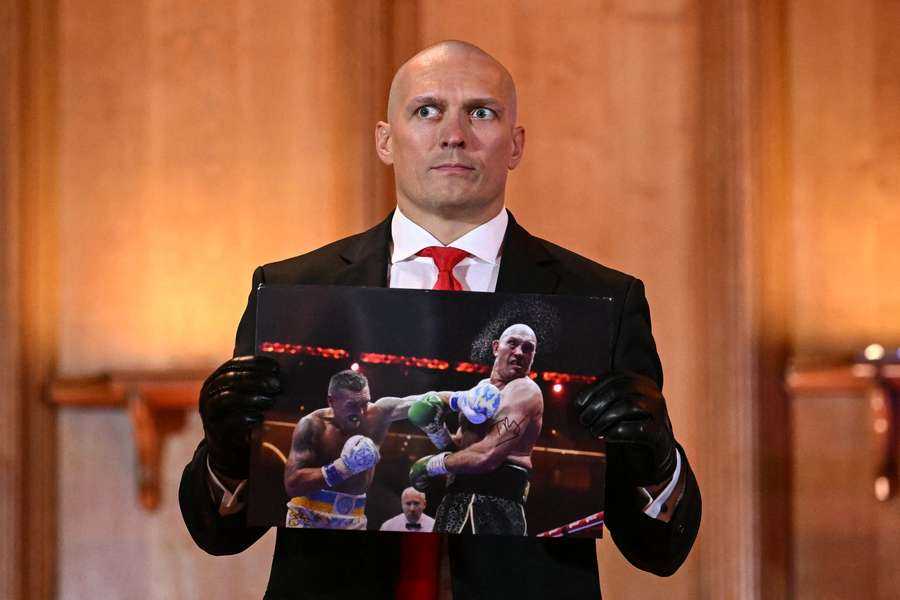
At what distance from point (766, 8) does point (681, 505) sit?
1.82 metres

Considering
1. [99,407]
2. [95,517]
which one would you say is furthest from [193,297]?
[95,517]

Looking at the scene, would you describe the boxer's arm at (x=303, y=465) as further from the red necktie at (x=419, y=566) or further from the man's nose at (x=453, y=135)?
the man's nose at (x=453, y=135)

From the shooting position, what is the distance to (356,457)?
1.65m

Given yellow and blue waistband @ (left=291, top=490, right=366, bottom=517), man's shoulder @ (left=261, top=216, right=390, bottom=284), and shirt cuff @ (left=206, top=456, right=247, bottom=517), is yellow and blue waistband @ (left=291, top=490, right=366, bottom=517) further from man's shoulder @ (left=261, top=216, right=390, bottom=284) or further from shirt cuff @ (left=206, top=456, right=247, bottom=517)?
man's shoulder @ (left=261, top=216, right=390, bottom=284)

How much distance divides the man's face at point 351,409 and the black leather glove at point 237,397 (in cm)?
8

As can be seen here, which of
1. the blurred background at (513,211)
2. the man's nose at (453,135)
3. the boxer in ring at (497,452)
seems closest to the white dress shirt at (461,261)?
the man's nose at (453,135)

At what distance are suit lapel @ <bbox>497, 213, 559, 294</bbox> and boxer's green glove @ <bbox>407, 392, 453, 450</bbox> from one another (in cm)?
23

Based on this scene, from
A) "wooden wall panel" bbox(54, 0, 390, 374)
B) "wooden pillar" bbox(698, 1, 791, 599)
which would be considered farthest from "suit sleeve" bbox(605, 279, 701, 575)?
"wooden wall panel" bbox(54, 0, 390, 374)

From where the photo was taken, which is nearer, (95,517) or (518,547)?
(518,547)

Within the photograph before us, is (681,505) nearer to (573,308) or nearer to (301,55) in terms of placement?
(573,308)

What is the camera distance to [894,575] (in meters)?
3.10

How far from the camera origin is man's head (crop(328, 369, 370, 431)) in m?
1.64

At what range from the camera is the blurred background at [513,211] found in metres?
3.15

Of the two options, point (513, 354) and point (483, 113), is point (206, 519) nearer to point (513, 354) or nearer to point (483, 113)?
point (513, 354)
